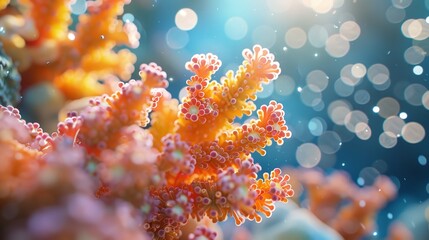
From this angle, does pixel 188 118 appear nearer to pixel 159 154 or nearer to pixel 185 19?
pixel 159 154

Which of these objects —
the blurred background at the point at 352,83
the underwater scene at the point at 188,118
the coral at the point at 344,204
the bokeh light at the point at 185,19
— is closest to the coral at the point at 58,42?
the underwater scene at the point at 188,118

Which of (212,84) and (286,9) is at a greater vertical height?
(286,9)

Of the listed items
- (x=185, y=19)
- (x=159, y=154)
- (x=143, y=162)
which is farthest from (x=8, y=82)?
(x=185, y=19)

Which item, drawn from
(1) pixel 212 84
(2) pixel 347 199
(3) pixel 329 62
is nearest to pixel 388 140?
(3) pixel 329 62

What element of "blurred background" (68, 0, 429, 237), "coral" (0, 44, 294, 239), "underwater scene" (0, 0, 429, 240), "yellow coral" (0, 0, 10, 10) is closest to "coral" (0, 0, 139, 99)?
"underwater scene" (0, 0, 429, 240)

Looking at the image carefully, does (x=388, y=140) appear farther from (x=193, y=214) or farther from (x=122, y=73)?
(x=193, y=214)

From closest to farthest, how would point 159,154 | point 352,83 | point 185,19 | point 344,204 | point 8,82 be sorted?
point 159,154
point 8,82
point 344,204
point 185,19
point 352,83

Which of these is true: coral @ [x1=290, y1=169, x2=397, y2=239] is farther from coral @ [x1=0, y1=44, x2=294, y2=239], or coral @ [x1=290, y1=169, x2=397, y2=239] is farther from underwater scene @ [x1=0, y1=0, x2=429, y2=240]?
coral @ [x1=0, y1=44, x2=294, y2=239]
